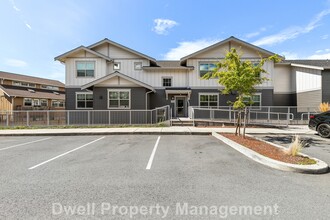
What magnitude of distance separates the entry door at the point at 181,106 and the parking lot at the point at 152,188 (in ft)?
45.5

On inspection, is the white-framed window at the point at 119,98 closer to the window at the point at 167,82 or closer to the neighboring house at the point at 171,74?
the neighboring house at the point at 171,74

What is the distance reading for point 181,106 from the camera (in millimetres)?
20453

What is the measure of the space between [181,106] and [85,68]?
36.5 feet

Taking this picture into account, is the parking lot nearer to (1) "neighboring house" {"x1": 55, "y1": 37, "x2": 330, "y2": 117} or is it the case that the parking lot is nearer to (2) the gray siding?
(1) "neighboring house" {"x1": 55, "y1": 37, "x2": 330, "y2": 117}

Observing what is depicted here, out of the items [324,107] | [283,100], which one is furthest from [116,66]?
[324,107]

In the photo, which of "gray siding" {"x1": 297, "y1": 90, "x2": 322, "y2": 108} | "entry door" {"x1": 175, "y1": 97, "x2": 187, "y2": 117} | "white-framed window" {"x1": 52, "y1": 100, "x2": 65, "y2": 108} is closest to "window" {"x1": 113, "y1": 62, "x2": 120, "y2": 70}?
"entry door" {"x1": 175, "y1": 97, "x2": 187, "y2": 117}

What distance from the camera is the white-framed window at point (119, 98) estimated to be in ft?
56.1

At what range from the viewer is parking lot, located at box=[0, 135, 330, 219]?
123 inches

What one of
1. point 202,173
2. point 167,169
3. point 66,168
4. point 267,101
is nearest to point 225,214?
point 202,173

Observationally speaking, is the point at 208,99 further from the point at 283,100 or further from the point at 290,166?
the point at 290,166

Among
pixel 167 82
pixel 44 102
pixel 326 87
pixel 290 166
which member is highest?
pixel 167 82

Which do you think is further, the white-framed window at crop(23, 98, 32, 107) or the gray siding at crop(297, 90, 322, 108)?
the white-framed window at crop(23, 98, 32, 107)

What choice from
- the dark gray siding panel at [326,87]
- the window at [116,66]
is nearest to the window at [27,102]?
the window at [116,66]

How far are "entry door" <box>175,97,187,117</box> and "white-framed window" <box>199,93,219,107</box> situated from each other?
6.10ft
